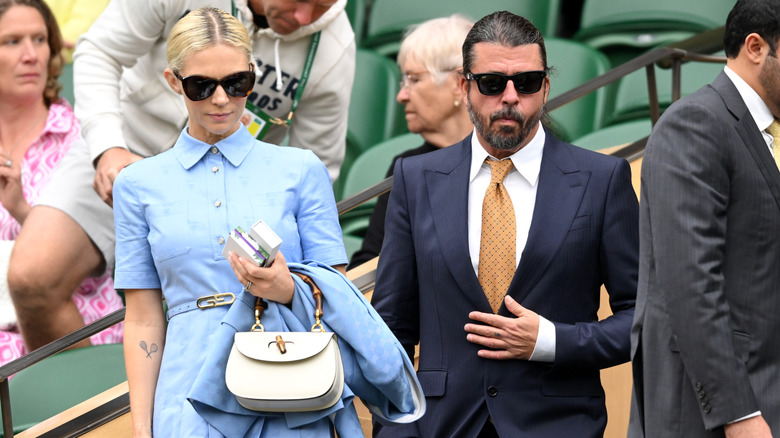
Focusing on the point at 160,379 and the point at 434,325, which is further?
the point at 434,325

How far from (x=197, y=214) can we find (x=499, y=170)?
0.68 metres

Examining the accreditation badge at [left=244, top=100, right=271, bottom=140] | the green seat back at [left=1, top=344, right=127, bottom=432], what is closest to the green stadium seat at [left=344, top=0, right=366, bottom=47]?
the accreditation badge at [left=244, top=100, right=271, bottom=140]

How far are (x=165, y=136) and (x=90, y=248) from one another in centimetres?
46

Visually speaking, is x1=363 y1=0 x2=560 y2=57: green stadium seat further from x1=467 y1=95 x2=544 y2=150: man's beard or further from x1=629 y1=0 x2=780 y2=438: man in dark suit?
x1=629 y1=0 x2=780 y2=438: man in dark suit

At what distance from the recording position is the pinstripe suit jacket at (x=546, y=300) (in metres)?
2.63

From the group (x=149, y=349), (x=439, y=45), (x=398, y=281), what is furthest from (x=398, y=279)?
(x=439, y=45)

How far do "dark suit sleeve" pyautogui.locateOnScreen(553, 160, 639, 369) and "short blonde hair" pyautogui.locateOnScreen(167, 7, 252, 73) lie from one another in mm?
857

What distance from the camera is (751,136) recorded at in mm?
2357

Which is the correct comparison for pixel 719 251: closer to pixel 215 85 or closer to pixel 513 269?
pixel 513 269

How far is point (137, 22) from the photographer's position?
145 inches

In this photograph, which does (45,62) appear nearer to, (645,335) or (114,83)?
(114,83)

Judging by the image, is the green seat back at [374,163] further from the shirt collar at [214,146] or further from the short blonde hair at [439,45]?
the shirt collar at [214,146]

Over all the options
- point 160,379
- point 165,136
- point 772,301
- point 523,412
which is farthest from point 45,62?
point 772,301

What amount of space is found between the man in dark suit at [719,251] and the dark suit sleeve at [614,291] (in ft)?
0.69
